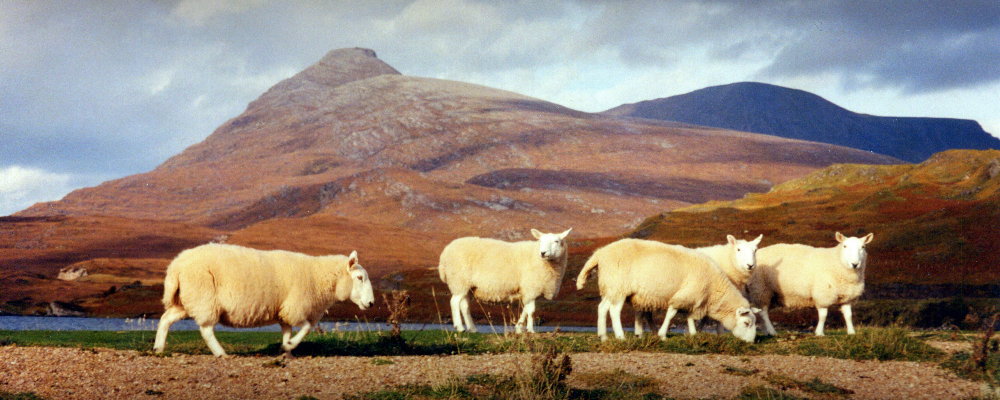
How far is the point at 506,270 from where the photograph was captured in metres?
19.8

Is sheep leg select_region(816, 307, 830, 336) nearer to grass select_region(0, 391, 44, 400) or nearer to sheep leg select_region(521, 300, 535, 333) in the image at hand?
sheep leg select_region(521, 300, 535, 333)

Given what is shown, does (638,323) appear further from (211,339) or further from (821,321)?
(211,339)

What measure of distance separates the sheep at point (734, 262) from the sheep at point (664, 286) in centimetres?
79

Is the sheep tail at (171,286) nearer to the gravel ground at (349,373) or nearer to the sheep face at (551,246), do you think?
the gravel ground at (349,373)

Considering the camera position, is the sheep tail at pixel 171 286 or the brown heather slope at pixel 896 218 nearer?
the sheep tail at pixel 171 286

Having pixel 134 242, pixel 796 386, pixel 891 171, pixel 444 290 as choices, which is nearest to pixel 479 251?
pixel 796 386

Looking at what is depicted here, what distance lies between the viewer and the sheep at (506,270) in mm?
19344

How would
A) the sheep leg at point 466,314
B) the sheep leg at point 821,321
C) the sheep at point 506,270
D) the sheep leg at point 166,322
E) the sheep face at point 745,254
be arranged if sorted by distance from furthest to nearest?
the sheep leg at point 466,314 → the sheep at point 506,270 → the sheep leg at point 821,321 → the sheep face at point 745,254 → the sheep leg at point 166,322

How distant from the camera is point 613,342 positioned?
15.9m

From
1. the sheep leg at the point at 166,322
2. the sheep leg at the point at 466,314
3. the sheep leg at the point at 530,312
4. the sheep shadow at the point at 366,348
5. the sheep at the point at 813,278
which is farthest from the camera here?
the sheep leg at the point at 466,314

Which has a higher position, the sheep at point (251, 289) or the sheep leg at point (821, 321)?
the sheep at point (251, 289)

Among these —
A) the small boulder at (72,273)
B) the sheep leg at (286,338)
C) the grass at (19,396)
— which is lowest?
the small boulder at (72,273)

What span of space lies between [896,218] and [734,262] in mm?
50235

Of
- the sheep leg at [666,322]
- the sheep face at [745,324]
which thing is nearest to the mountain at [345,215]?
the sheep leg at [666,322]
